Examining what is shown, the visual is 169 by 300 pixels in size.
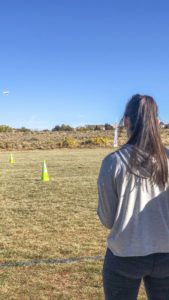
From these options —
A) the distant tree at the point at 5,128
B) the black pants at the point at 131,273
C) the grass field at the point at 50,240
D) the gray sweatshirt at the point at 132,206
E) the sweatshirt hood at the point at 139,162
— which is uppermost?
the distant tree at the point at 5,128

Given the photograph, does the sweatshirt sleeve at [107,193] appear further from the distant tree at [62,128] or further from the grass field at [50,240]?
the distant tree at [62,128]

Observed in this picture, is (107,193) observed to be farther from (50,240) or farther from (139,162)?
(50,240)

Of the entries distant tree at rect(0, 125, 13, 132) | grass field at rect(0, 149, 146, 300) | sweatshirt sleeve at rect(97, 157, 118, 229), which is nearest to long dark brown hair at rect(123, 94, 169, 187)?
sweatshirt sleeve at rect(97, 157, 118, 229)

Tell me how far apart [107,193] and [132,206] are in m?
0.16

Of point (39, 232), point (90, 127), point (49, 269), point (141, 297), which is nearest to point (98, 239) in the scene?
point (39, 232)

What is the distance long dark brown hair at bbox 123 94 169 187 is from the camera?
8.19 feet

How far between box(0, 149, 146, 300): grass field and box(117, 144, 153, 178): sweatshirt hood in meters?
2.71

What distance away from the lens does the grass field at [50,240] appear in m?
5.09

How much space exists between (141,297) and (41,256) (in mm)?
1943

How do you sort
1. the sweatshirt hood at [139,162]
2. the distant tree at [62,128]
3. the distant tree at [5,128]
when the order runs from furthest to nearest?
the distant tree at [62,128], the distant tree at [5,128], the sweatshirt hood at [139,162]

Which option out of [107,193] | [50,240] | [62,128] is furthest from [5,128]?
[107,193]

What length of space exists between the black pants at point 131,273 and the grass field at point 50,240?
2302 millimetres

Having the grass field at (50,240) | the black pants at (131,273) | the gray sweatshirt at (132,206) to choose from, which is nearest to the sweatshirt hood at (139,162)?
the gray sweatshirt at (132,206)

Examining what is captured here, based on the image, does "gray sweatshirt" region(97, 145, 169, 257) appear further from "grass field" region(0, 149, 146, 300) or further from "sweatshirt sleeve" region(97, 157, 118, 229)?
"grass field" region(0, 149, 146, 300)
